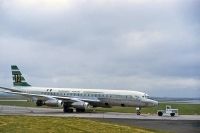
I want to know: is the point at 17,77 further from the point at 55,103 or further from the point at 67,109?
the point at 55,103

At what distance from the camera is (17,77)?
8119cm

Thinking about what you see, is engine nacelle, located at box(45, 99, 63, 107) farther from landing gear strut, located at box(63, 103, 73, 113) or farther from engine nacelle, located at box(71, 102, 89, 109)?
engine nacelle, located at box(71, 102, 89, 109)

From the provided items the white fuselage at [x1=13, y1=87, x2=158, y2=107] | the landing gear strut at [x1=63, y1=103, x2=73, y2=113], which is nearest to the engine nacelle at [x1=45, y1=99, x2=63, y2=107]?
the landing gear strut at [x1=63, y1=103, x2=73, y2=113]

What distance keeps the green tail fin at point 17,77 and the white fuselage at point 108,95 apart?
8.37 meters

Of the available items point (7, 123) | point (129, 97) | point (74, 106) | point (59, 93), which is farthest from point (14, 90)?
point (7, 123)

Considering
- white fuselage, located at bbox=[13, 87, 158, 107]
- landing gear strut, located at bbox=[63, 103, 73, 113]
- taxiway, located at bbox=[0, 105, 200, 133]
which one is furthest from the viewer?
landing gear strut, located at bbox=[63, 103, 73, 113]

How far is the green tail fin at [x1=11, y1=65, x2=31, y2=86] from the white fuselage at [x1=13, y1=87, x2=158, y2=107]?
27.5 feet

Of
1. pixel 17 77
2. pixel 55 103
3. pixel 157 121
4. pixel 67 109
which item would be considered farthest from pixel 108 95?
pixel 17 77

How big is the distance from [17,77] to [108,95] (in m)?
23.6

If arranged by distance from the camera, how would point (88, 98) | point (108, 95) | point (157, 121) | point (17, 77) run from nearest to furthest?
point (157, 121) → point (108, 95) → point (88, 98) → point (17, 77)

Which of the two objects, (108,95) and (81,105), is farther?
(108,95)

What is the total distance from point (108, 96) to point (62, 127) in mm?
36352

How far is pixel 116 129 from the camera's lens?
2961cm

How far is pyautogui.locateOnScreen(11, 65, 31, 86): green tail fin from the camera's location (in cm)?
8025
